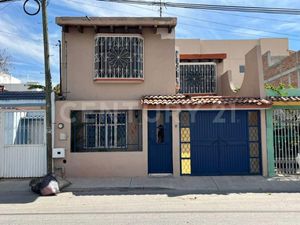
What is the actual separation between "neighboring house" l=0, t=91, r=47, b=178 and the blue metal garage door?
5138 millimetres

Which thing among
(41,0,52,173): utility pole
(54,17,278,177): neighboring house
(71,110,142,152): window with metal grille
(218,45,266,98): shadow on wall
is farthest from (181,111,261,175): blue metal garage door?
(41,0,52,173): utility pole

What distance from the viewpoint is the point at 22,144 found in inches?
446

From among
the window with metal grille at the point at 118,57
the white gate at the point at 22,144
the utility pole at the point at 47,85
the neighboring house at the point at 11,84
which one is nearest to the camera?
the utility pole at the point at 47,85

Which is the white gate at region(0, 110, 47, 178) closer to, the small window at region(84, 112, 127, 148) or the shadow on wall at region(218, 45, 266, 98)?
the small window at region(84, 112, 127, 148)

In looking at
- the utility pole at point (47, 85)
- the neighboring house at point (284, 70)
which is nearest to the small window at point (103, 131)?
the utility pole at point (47, 85)

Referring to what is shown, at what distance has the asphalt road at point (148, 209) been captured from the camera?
20.4 feet

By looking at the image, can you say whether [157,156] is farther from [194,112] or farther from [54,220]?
[54,220]

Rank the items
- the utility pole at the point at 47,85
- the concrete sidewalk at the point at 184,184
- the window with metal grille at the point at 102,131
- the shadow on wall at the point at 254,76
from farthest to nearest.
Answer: the window with metal grille at the point at 102,131, the shadow on wall at the point at 254,76, the utility pole at the point at 47,85, the concrete sidewalk at the point at 184,184

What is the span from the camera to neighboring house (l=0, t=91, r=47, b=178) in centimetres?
1120

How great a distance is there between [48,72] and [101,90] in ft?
8.02

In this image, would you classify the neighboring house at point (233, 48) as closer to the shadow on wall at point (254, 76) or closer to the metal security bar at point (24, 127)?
the shadow on wall at point (254, 76)

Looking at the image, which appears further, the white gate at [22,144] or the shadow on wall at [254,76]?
the shadow on wall at [254,76]

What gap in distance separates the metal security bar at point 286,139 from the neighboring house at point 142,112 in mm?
528

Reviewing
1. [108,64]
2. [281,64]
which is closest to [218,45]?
[281,64]
